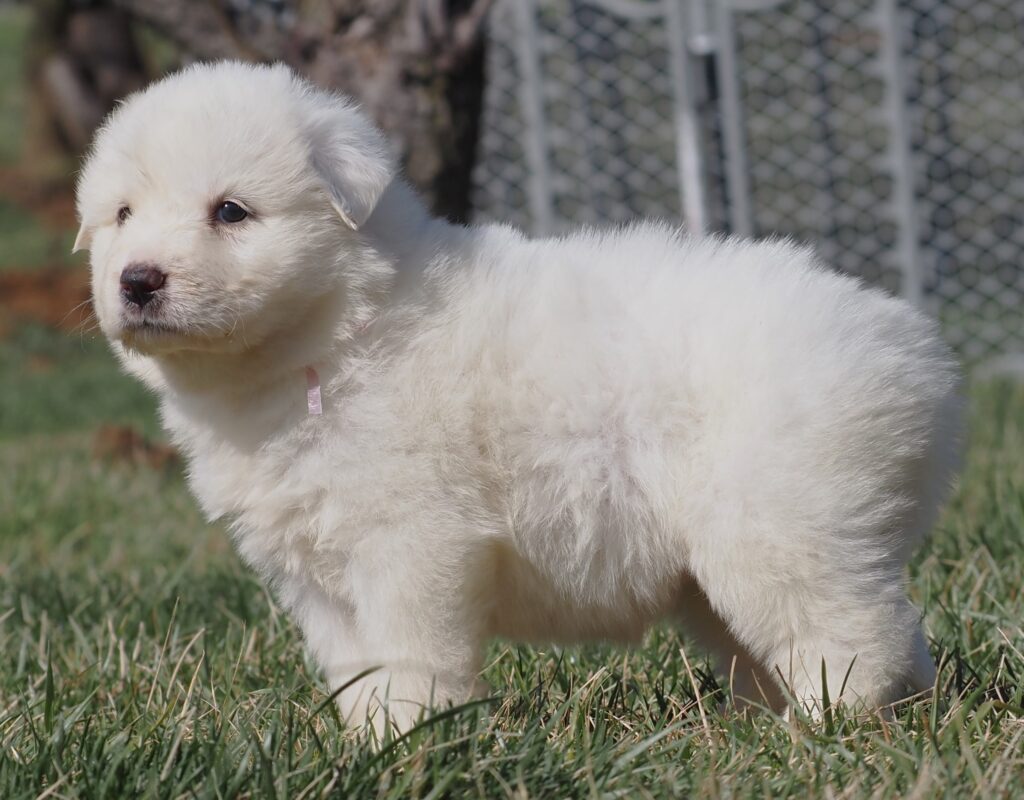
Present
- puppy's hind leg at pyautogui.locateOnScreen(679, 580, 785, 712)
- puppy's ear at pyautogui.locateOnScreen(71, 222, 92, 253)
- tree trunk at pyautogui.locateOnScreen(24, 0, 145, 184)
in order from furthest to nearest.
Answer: tree trunk at pyautogui.locateOnScreen(24, 0, 145, 184)
puppy's hind leg at pyautogui.locateOnScreen(679, 580, 785, 712)
puppy's ear at pyautogui.locateOnScreen(71, 222, 92, 253)

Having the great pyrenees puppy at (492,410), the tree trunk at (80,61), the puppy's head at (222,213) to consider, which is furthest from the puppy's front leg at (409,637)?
the tree trunk at (80,61)

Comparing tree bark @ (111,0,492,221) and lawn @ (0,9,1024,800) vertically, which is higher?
tree bark @ (111,0,492,221)

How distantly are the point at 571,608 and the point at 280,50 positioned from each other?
285cm

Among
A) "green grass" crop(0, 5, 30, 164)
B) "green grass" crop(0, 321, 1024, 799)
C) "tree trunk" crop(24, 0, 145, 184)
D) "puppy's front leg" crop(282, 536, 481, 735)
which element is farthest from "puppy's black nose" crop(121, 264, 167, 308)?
"green grass" crop(0, 5, 30, 164)

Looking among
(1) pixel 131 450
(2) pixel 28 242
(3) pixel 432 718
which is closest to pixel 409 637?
(3) pixel 432 718

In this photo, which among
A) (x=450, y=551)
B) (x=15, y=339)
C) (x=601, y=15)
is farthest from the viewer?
(x=15, y=339)

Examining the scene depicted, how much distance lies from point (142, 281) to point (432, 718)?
894 mm

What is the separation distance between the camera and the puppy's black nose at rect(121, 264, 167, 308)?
7.25 feet

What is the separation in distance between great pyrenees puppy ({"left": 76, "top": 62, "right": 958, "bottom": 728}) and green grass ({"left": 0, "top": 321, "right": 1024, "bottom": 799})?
0.16 m

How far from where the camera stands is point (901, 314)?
2365mm

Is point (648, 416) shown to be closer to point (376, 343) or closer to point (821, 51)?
point (376, 343)

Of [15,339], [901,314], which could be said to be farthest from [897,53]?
[15,339]

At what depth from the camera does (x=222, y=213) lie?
2.29 metres

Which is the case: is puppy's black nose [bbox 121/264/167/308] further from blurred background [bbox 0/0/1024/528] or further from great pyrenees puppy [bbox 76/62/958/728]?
blurred background [bbox 0/0/1024/528]
